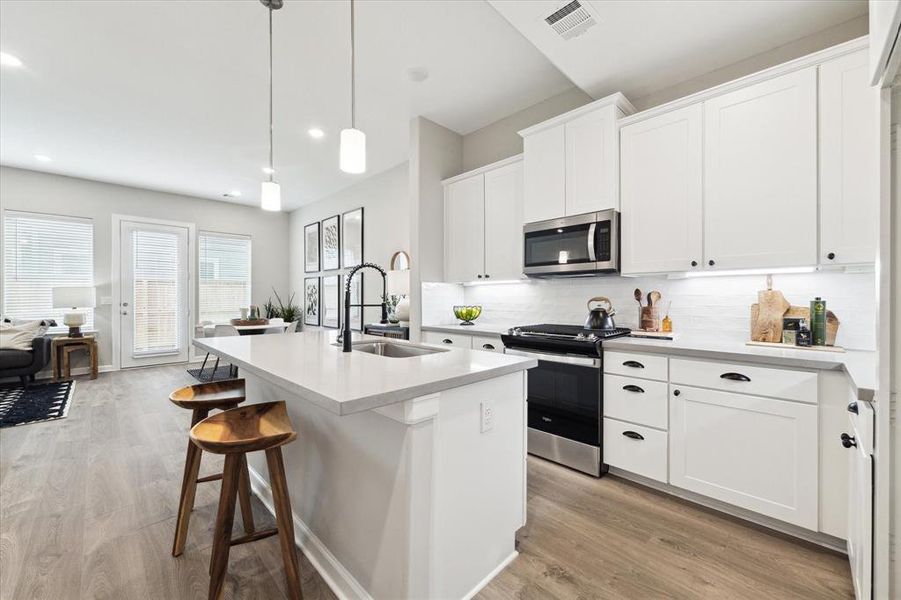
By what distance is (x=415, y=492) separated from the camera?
49.4 inches

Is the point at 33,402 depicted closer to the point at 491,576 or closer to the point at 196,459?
the point at 196,459

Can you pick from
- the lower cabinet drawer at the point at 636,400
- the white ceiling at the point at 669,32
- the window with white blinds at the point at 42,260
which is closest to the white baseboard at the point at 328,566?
the lower cabinet drawer at the point at 636,400

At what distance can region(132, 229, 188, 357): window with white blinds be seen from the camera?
20.0 feet

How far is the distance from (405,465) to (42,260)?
697 cm

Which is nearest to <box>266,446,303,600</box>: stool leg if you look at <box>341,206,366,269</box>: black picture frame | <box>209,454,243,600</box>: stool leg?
<box>209,454,243,600</box>: stool leg

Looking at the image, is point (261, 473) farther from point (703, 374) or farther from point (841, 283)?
point (841, 283)

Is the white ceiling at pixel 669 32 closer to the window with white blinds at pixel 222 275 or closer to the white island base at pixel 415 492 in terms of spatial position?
the white island base at pixel 415 492

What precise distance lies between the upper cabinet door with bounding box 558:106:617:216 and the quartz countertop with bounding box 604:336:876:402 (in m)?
1.01

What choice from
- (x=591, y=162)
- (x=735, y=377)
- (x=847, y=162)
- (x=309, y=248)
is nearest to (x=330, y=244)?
(x=309, y=248)

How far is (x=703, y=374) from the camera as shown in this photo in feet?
6.77

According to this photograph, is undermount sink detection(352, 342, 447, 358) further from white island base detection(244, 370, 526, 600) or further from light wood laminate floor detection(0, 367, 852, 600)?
light wood laminate floor detection(0, 367, 852, 600)

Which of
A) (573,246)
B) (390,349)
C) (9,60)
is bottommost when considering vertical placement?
(390,349)

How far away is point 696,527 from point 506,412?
1249 mm

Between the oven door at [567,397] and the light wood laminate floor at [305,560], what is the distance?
283 mm
